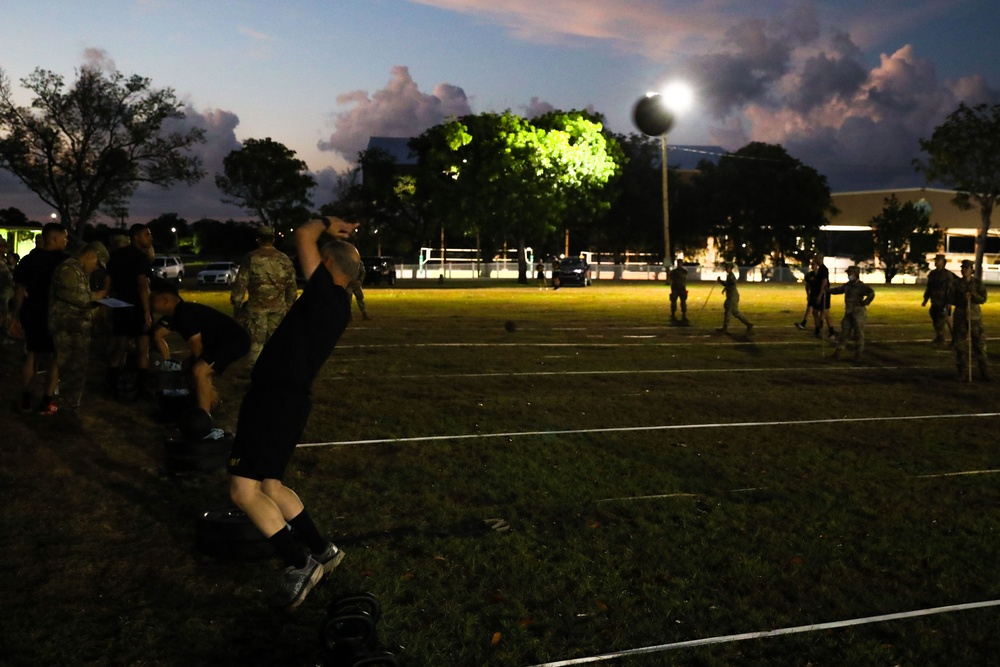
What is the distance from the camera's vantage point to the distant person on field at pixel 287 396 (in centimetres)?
455

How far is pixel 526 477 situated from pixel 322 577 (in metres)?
2.69

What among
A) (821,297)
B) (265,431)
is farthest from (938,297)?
(265,431)

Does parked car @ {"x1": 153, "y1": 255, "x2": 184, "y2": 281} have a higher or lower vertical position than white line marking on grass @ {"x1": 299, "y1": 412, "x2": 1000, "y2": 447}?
higher

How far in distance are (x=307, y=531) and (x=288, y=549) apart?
19 centimetres

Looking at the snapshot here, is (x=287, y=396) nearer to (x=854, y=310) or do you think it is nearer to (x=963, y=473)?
(x=963, y=473)

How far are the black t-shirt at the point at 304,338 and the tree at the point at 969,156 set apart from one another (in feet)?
218

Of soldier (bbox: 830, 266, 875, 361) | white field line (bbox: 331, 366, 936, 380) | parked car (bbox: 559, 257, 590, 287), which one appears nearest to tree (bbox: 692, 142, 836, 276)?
parked car (bbox: 559, 257, 590, 287)

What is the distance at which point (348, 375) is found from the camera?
527 inches

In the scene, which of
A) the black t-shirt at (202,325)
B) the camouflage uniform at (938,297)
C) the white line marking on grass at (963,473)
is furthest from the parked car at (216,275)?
the white line marking on grass at (963,473)

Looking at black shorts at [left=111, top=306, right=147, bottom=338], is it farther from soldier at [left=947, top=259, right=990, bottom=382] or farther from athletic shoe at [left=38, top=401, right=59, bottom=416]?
soldier at [left=947, top=259, right=990, bottom=382]

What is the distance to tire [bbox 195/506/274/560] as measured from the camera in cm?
530

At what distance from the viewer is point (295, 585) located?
4656 millimetres

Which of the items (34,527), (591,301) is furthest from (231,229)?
(34,527)

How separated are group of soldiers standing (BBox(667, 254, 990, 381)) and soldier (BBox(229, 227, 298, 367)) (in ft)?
29.8
